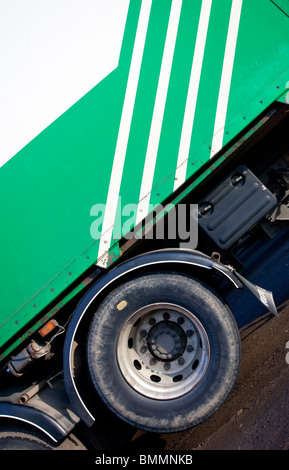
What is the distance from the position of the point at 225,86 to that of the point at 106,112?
0.88 meters

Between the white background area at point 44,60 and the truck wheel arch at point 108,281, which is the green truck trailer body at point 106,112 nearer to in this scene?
the white background area at point 44,60

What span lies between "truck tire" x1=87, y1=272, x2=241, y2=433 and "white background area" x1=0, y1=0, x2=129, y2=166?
136 cm

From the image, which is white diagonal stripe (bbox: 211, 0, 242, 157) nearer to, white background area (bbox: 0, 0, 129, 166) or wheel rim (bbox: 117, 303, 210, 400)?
white background area (bbox: 0, 0, 129, 166)

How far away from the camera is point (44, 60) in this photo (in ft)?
9.59

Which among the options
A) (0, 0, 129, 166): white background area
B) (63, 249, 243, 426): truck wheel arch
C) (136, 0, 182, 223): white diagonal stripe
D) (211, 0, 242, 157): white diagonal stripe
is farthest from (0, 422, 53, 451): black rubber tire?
(211, 0, 242, 157): white diagonal stripe

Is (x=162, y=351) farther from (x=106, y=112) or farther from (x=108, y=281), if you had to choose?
(x=106, y=112)

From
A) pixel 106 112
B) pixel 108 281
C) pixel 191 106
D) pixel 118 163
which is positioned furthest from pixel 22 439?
pixel 191 106

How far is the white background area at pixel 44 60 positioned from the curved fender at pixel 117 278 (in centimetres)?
113

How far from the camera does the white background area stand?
290 centimetres

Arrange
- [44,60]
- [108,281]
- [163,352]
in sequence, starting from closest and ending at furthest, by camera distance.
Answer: [44,60] → [108,281] → [163,352]

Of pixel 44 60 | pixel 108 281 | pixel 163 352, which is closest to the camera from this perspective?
pixel 44 60

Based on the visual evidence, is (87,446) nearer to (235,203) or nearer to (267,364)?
(267,364)

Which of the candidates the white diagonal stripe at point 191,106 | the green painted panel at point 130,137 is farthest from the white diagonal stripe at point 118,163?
the white diagonal stripe at point 191,106

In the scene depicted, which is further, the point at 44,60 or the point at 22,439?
the point at 22,439
